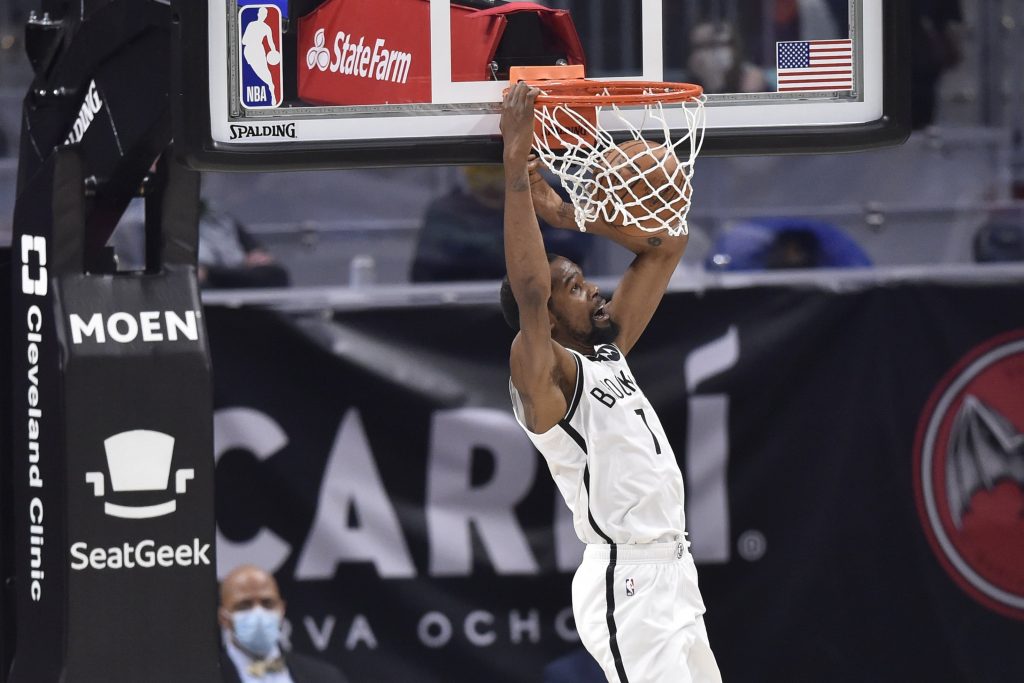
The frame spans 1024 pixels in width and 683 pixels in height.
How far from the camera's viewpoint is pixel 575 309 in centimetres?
462

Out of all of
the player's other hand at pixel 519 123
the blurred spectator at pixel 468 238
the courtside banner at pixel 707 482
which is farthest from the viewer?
the blurred spectator at pixel 468 238

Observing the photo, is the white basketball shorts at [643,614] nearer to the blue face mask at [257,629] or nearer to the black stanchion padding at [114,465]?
the black stanchion padding at [114,465]

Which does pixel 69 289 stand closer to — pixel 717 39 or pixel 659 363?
pixel 717 39

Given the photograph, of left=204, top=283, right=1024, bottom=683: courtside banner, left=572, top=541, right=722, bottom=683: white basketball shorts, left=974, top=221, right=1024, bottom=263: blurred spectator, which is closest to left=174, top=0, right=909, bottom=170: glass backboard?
left=572, top=541, right=722, bottom=683: white basketball shorts

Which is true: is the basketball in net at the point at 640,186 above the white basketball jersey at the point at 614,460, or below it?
above

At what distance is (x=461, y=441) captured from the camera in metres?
6.82

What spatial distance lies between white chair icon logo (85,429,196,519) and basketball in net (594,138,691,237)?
1312 mm

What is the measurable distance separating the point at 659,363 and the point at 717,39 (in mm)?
1597

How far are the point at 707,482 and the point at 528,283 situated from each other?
2930 millimetres

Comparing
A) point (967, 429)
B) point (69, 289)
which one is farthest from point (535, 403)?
point (967, 429)

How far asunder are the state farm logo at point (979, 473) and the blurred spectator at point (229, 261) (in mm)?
3231

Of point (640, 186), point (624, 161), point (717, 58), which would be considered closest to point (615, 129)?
point (624, 161)

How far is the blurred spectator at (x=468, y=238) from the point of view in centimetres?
745

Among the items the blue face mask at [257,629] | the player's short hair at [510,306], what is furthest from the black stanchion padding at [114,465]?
the blue face mask at [257,629]
